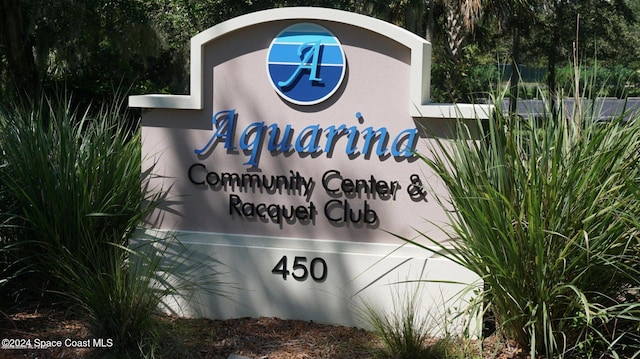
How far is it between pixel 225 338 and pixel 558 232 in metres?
2.60

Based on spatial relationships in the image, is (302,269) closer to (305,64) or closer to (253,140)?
(253,140)

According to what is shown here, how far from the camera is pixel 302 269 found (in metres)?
6.25

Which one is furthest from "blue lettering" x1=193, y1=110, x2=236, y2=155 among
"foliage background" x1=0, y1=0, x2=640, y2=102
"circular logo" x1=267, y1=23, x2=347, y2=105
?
"foliage background" x1=0, y1=0, x2=640, y2=102

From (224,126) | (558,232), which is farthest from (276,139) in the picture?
(558,232)

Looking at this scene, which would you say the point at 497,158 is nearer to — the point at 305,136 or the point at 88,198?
the point at 305,136

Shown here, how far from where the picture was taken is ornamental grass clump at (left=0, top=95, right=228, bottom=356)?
5.46 m

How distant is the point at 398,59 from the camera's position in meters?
6.04

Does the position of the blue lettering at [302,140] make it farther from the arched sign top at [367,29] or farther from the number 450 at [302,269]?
the number 450 at [302,269]

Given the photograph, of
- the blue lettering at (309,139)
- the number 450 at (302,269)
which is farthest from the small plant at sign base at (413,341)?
the blue lettering at (309,139)

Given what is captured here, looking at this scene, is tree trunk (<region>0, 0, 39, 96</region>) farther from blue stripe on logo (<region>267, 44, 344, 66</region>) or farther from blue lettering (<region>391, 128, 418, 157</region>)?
blue lettering (<region>391, 128, 418, 157</region>)

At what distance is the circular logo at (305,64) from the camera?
20.3 feet

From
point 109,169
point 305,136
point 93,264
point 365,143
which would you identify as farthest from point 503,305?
point 109,169

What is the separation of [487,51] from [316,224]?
73.0 ft

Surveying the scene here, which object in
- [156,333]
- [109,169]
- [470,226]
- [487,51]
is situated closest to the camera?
[470,226]
